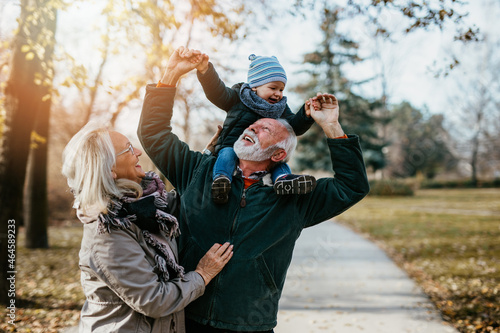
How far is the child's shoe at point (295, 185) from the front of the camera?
6.77 feet

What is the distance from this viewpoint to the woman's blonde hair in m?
1.78

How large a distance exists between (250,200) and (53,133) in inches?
679

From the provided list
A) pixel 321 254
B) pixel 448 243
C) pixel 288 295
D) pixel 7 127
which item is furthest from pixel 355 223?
pixel 7 127

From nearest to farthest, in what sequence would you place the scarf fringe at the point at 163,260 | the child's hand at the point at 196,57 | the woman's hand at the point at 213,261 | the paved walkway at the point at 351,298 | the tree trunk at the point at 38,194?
the scarf fringe at the point at 163,260 < the woman's hand at the point at 213,261 < the child's hand at the point at 196,57 < the paved walkway at the point at 351,298 < the tree trunk at the point at 38,194

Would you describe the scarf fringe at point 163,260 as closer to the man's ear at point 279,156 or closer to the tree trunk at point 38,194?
the man's ear at point 279,156

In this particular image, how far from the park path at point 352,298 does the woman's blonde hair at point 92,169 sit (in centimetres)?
359

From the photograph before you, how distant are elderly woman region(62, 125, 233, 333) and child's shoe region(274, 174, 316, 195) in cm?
51

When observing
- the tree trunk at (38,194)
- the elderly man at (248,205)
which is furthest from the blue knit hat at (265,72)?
the tree trunk at (38,194)

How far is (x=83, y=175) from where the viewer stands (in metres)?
1.81

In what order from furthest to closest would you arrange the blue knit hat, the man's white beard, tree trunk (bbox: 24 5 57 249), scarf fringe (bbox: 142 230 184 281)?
tree trunk (bbox: 24 5 57 249) → the blue knit hat → the man's white beard → scarf fringe (bbox: 142 230 184 281)

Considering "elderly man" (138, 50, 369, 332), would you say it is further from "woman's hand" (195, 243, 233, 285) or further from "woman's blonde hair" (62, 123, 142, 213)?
"woman's blonde hair" (62, 123, 142, 213)

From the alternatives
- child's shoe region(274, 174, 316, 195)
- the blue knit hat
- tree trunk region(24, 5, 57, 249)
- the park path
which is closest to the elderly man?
child's shoe region(274, 174, 316, 195)

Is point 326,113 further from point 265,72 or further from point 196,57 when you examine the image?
point 196,57

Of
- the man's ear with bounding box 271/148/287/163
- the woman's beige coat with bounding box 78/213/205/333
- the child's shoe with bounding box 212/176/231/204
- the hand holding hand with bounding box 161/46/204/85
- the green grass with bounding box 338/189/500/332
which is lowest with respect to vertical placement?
the green grass with bounding box 338/189/500/332
